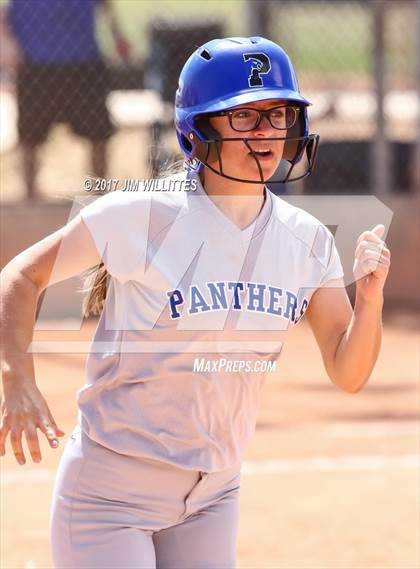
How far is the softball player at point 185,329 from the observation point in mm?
3137

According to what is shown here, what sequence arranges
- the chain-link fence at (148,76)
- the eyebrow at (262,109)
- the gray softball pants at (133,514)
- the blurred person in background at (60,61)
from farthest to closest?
the chain-link fence at (148,76) → the blurred person in background at (60,61) → the eyebrow at (262,109) → the gray softball pants at (133,514)

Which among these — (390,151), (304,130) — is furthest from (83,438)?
(390,151)

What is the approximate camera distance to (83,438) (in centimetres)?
323

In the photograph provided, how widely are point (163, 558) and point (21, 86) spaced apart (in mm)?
7534

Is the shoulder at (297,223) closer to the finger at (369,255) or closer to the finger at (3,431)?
the finger at (369,255)

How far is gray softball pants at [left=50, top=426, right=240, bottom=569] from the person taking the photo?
3.11 meters

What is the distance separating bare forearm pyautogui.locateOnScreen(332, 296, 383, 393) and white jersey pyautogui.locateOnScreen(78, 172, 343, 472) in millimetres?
172

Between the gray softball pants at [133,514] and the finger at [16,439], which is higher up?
the finger at [16,439]

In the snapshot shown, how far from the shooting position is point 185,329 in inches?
126

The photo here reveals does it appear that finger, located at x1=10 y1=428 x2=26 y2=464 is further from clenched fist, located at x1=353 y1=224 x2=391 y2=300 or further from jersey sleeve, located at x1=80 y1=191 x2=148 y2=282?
clenched fist, located at x1=353 y1=224 x2=391 y2=300

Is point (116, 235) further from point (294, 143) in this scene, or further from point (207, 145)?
point (294, 143)

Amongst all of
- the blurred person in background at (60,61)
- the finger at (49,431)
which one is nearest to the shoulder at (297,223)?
the finger at (49,431)

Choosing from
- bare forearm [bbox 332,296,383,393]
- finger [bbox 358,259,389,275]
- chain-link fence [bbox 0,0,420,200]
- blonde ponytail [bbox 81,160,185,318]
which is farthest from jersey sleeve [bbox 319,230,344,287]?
chain-link fence [bbox 0,0,420,200]

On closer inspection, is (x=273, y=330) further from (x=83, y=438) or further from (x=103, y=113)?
(x=103, y=113)
